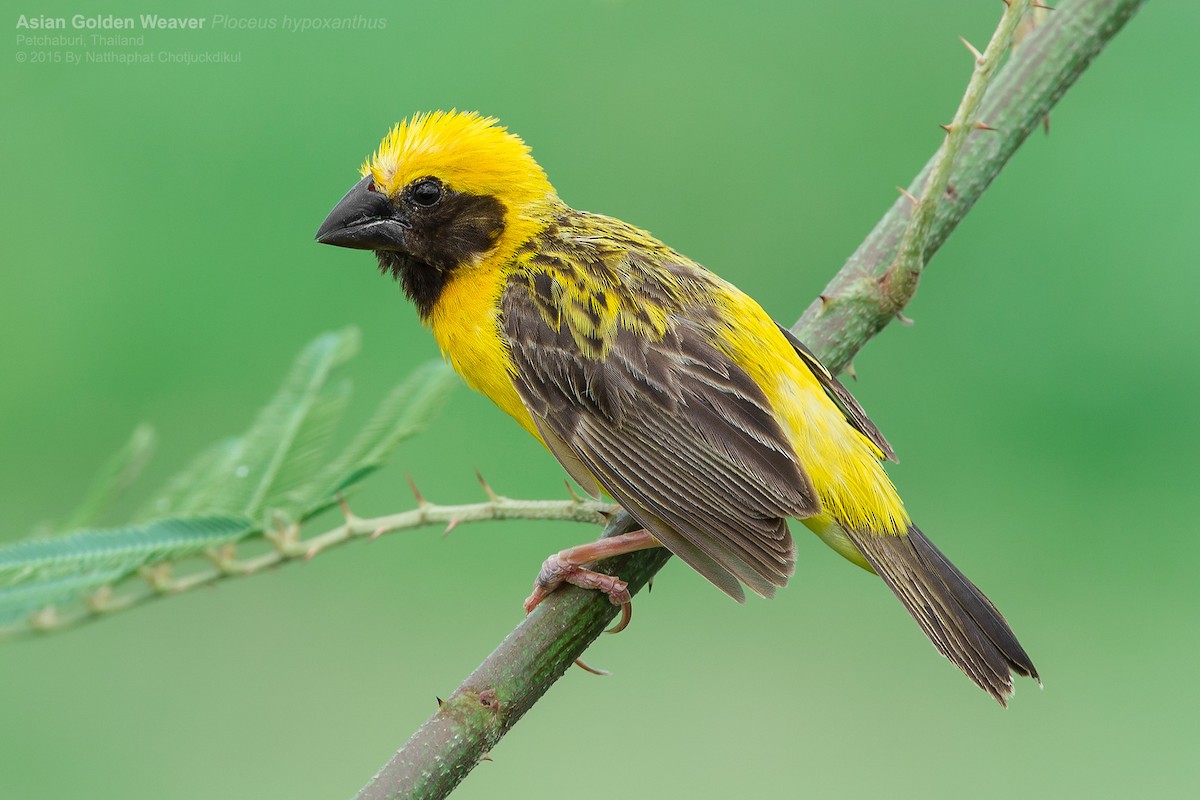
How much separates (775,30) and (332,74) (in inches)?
117

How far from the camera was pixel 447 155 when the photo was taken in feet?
13.8

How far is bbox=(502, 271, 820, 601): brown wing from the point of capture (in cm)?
371

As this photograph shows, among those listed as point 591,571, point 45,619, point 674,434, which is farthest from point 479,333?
point 45,619

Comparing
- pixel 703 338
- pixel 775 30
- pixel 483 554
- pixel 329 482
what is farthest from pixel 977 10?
pixel 329 482

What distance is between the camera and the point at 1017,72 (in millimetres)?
3764

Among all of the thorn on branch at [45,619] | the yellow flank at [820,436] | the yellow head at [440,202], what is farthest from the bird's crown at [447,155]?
the thorn on branch at [45,619]

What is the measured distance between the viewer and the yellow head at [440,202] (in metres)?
4.20

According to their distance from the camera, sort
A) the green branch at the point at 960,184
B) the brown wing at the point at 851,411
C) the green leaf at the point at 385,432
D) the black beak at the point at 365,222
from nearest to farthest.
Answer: the green leaf at the point at 385,432 < the green branch at the point at 960,184 < the brown wing at the point at 851,411 < the black beak at the point at 365,222

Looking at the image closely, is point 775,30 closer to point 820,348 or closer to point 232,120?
point 232,120

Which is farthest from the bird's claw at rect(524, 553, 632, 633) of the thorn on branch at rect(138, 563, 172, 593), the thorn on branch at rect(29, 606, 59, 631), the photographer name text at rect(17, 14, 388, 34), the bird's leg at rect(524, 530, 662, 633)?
the photographer name text at rect(17, 14, 388, 34)

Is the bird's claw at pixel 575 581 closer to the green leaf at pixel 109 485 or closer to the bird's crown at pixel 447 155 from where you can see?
the green leaf at pixel 109 485

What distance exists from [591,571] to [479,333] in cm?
118

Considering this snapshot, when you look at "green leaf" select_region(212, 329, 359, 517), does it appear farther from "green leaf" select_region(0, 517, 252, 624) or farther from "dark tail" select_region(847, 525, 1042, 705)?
"dark tail" select_region(847, 525, 1042, 705)

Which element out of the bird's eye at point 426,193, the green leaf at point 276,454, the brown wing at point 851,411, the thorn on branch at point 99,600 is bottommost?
the thorn on branch at point 99,600
